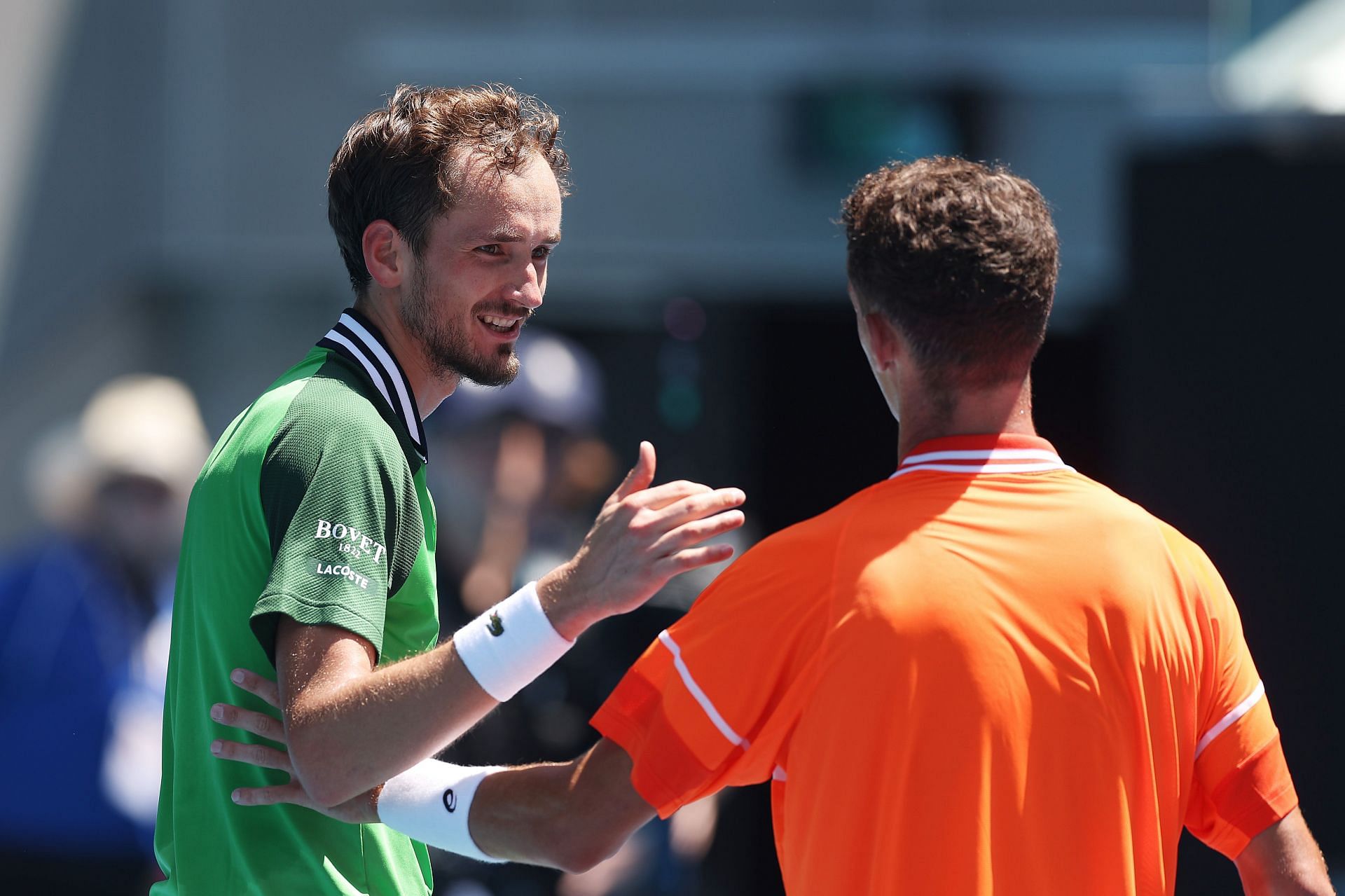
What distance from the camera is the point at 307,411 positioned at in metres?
2.27

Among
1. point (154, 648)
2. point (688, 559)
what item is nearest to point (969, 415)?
point (688, 559)

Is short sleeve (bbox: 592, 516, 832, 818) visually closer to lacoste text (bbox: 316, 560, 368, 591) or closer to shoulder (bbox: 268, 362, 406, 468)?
lacoste text (bbox: 316, 560, 368, 591)

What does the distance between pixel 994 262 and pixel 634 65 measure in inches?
303

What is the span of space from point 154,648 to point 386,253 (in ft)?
9.04

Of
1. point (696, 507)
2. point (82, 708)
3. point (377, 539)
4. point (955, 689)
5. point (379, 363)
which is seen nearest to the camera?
point (955, 689)

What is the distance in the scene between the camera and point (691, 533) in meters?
2.11

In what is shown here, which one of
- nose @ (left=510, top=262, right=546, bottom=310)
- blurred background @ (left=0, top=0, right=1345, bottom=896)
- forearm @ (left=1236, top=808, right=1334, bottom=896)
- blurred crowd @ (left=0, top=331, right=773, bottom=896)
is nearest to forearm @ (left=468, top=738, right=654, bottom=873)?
nose @ (left=510, top=262, right=546, bottom=310)

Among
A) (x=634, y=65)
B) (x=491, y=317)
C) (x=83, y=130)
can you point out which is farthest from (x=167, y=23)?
(x=491, y=317)

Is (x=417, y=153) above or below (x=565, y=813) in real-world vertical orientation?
above

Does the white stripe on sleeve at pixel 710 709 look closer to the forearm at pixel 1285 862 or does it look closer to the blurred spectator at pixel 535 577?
the forearm at pixel 1285 862

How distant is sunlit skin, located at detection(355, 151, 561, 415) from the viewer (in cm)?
247

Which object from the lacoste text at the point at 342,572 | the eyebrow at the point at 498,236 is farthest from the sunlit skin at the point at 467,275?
the lacoste text at the point at 342,572

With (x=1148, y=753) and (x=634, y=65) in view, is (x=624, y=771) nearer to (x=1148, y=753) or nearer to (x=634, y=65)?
(x=1148, y=753)

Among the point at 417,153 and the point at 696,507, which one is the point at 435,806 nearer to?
the point at 696,507
